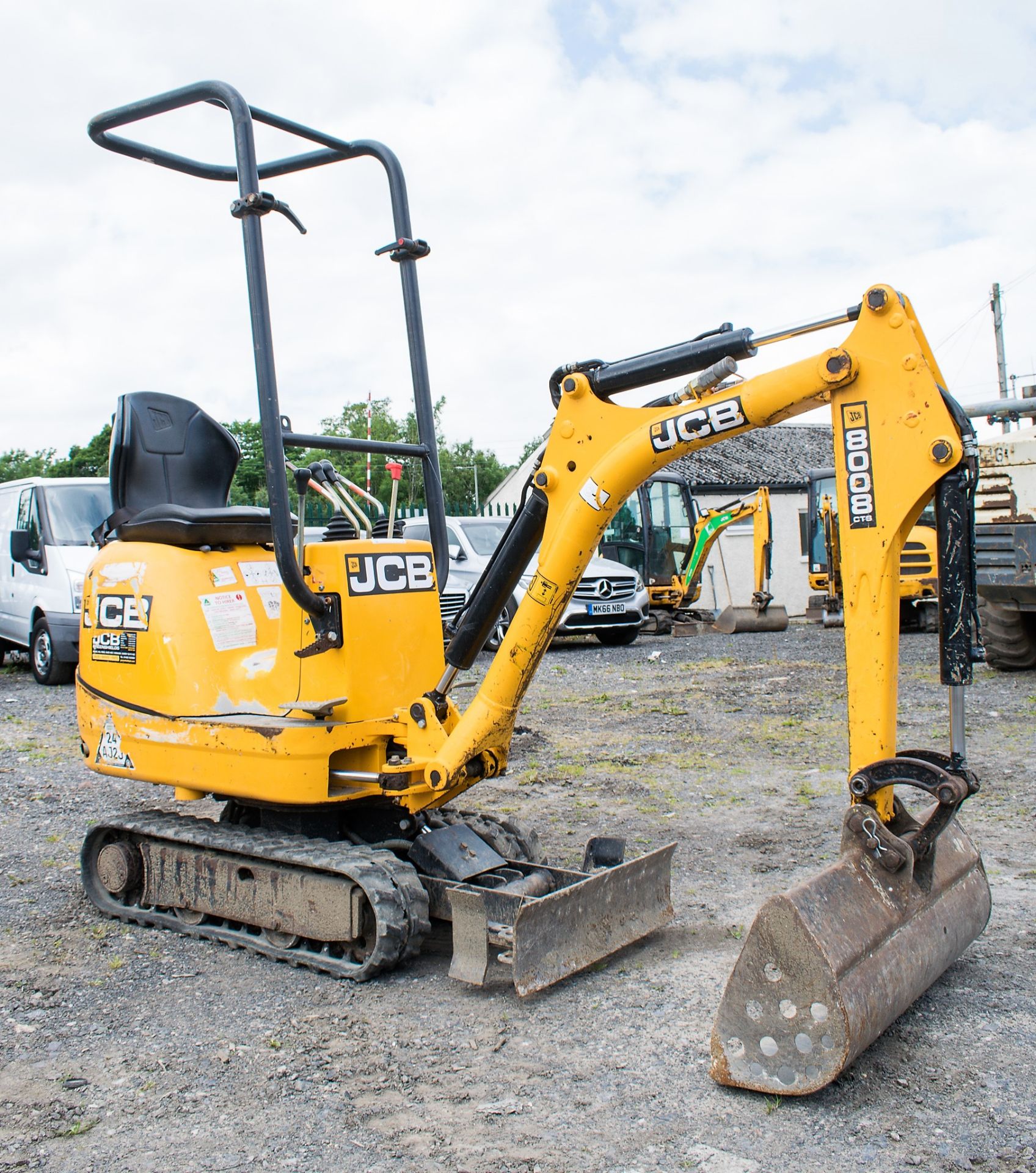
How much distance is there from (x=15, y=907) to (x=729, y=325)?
12.2 feet

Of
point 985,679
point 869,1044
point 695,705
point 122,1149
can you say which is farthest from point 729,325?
point 985,679

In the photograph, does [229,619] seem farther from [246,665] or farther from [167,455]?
[167,455]

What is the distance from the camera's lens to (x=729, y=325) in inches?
147

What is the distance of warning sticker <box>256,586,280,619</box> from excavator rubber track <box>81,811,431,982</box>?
861 mm

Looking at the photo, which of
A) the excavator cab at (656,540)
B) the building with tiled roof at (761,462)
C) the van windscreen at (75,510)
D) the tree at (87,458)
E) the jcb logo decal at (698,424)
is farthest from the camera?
the tree at (87,458)

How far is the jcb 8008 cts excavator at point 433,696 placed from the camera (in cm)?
326

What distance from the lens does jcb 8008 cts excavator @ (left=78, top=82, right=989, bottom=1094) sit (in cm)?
326

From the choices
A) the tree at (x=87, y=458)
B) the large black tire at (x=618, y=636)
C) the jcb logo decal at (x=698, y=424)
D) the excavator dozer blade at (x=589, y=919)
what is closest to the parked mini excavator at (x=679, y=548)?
the large black tire at (x=618, y=636)

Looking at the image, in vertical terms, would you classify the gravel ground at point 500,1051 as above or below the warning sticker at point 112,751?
below

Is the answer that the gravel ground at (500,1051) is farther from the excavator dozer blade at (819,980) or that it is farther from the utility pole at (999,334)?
the utility pole at (999,334)

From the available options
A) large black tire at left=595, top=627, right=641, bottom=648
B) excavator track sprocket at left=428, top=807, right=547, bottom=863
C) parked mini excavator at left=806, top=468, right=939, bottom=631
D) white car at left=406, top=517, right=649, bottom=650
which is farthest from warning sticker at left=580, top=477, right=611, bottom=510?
parked mini excavator at left=806, top=468, right=939, bottom=631

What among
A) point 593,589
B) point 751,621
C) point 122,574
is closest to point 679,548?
point 751,621

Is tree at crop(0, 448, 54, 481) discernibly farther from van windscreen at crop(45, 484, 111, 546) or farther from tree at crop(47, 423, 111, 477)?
van windscreen at crop(45, 484, 111, 546)

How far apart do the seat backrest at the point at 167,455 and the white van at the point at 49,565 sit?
5993 millimetres
